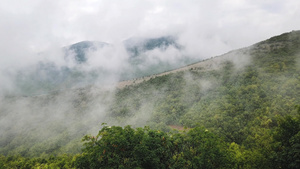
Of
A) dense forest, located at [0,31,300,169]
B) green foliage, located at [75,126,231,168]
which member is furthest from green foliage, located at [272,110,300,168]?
green foliage, located at [75,126,231,168]

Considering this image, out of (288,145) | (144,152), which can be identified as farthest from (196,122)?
(144,152)

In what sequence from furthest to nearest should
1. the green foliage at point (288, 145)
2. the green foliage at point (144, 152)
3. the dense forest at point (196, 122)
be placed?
the dense forest at point (196, 122), the green foliage at point (144, 152), the green foliage at point (288, 145)

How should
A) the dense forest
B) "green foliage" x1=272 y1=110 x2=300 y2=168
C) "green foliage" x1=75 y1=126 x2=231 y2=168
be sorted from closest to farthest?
"green foliage" x1=272 y1=110 x2=300 y2=168 < "green foliage" x1=75 y1=126 x2=231 y2=168 < the dense forest

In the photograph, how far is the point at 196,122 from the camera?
6825 cm

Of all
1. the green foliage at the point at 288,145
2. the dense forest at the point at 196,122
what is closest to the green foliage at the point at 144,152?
the dense forest at the point at 196,122

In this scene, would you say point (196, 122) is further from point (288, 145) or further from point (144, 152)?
point (144, 152)

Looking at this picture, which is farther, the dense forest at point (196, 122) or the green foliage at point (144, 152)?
the dense forest at point (196, 122)

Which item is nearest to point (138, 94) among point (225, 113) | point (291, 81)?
point (225, 113)

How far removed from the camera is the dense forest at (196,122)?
25375 millimetres

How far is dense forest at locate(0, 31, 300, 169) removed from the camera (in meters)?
25.4

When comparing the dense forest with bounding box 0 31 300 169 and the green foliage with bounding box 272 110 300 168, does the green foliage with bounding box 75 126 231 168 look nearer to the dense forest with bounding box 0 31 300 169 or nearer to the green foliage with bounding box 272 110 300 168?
the dense forest with bounding box 0 31 300 169

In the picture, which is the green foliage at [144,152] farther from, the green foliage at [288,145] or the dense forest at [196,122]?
the green foliage at [288,145]

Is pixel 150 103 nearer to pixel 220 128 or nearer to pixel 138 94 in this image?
pixel 138 94

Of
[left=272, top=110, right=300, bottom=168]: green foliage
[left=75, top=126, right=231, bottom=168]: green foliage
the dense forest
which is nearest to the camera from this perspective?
[left=272, top=110, right=300, bottom=168]: green foliage
